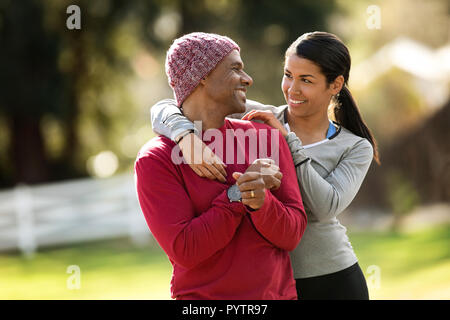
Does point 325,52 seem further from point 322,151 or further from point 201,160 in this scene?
point 201,160

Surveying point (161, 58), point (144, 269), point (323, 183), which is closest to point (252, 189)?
point (323, 183)

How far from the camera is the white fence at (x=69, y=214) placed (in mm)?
9797

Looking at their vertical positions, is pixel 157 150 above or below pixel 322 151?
below

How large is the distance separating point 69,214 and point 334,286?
823 centimetres

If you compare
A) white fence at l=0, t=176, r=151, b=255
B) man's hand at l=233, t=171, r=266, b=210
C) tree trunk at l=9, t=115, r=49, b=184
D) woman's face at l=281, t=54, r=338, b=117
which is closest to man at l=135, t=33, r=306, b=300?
man's hand at l=233, t=171, r=266, b=210

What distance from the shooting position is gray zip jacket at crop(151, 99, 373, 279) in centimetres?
236

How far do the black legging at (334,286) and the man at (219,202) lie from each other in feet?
1.28

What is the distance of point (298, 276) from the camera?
2.56m

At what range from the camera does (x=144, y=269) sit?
859 cm

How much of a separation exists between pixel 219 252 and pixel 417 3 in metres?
10.7

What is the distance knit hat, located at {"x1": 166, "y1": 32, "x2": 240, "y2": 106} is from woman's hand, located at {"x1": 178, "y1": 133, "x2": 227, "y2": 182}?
253 mm

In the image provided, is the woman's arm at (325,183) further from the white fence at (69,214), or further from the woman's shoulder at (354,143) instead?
the white fence at (69,214)

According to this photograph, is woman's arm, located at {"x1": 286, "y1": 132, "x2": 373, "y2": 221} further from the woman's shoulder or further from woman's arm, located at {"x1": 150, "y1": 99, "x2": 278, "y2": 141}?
woman's arm, located at {"x1": 150, "y1": 99, "x2": 278, "y2": 141}
